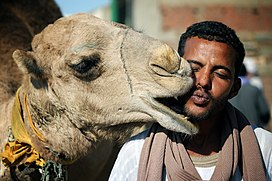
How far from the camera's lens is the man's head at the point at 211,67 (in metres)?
3.22

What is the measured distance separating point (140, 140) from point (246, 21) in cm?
1242

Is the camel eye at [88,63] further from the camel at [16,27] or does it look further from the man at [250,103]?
the man at [250,103]

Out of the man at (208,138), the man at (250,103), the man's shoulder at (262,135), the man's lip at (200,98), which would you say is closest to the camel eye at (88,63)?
the man at (208,138)

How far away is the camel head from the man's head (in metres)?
0.22

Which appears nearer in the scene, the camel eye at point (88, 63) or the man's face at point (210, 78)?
the man's face at point (210, 78)

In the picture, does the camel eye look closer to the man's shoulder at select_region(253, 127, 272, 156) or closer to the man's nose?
the man's nose

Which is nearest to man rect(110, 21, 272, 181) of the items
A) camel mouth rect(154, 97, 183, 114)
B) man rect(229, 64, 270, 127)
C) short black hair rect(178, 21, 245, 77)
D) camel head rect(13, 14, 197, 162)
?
short black hair rect(178, 21, 245, 77)

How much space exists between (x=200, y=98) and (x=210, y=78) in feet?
0.33

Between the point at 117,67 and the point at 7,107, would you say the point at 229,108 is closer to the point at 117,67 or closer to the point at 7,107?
the point at 117,67

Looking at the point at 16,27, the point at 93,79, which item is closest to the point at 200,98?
the point at 93,79

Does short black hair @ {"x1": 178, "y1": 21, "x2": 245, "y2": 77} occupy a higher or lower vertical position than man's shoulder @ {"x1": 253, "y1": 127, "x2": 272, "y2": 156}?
higher

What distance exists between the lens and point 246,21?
15.4m

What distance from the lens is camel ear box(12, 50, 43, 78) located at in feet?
12.8

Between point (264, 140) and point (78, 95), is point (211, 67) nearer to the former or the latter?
point (264, 140)
